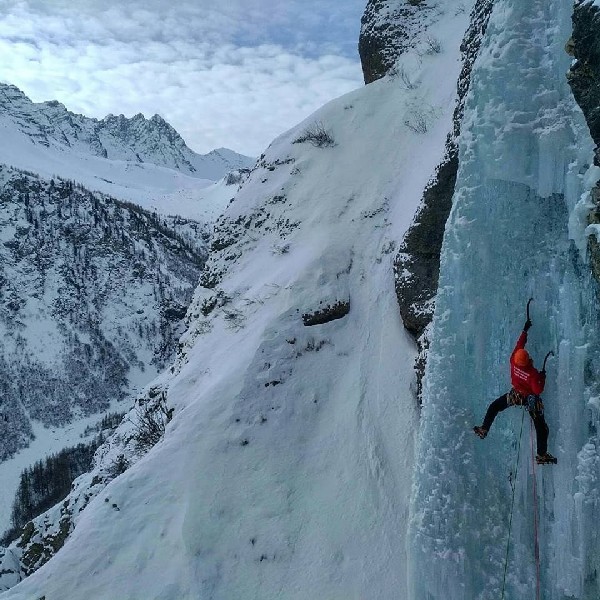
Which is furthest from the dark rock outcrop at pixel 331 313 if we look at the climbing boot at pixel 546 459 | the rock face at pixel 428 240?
the climbing boot at pixel 546 459

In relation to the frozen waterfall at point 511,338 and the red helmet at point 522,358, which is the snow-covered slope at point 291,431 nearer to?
the frozen waterfall at point 511,338

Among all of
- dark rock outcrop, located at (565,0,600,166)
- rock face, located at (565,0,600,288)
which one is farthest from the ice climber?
dark rock outcrop, located at (565,0,600,166)

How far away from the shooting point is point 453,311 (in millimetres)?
6883

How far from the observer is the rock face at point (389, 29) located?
21297mm

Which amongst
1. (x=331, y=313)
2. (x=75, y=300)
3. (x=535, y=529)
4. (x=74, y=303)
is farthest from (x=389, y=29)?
(x=75, y=300)

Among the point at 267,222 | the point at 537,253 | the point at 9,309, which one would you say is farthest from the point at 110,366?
the point at 537,253

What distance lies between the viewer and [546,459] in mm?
5352

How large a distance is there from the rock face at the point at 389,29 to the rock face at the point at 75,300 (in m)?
81.8

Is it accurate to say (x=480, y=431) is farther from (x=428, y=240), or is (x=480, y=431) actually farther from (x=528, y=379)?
(x=428, y=240)

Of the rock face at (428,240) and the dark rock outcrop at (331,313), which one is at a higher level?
the rock face at (428,240)

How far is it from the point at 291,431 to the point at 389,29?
17.9 meters

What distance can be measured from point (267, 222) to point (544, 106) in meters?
13.6

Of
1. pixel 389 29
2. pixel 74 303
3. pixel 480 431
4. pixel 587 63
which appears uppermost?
pixel 389 29

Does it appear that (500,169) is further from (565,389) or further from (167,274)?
(167,274)
